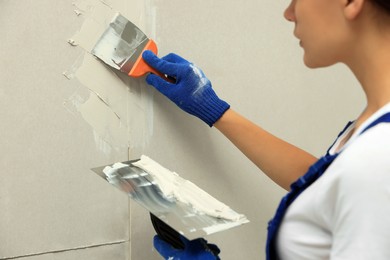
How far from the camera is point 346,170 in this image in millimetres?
566

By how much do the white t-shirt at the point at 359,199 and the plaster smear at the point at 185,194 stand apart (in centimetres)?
20

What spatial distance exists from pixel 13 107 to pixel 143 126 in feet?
0.89

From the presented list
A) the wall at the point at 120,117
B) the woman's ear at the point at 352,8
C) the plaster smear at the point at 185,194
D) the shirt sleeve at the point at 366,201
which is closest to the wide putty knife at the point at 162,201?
the plaster smear at the point at 185,194

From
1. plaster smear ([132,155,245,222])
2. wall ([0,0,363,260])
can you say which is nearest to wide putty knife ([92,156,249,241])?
plaster smear ([132,155,245,222])

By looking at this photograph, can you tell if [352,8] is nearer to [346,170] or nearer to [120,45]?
[346,170]

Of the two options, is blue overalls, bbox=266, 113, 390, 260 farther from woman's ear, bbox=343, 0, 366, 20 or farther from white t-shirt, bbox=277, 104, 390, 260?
woman's ear, bbox=343, 0, 366, 20

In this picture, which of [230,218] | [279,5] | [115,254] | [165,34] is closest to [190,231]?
[230,218]

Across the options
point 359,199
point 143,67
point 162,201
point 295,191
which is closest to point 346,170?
point 359,199

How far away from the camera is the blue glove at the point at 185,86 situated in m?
0.90

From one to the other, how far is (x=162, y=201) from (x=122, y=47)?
0.34 m

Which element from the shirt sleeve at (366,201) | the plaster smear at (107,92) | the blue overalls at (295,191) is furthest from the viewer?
the plaster smear at (107,92)

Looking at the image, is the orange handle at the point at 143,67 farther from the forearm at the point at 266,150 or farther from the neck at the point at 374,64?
the neck at the point at 374,64

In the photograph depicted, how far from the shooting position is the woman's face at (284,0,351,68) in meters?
0.63

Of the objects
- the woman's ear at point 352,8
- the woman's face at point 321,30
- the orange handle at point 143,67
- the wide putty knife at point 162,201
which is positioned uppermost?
the woman's ear at point 352,8
